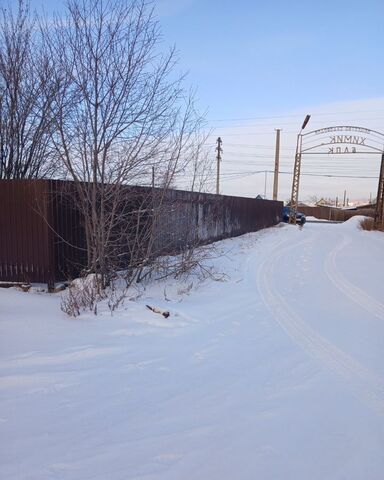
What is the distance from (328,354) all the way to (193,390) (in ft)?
6.02

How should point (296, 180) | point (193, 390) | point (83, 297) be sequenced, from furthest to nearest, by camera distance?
point (296, 180), point (83, 297), point (193, 390)

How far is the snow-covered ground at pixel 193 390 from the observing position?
259 centimetres

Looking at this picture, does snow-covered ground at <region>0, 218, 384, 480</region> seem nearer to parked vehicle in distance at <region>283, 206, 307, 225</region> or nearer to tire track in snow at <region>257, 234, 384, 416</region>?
tire track in snow at <region>257, 234, 384, 416</region>

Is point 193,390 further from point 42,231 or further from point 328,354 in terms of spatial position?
point 42,231

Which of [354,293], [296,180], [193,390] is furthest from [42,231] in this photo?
[296,180]

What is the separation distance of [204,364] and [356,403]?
154 cm

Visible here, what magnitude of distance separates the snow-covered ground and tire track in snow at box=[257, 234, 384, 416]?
0.8 inches

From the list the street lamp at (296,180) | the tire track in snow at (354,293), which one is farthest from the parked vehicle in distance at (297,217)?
the tire track in snow at (354,293)

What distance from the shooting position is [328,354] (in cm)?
455

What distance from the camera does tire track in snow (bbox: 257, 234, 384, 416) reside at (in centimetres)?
362

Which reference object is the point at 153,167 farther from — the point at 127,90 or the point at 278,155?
the point at 278,155

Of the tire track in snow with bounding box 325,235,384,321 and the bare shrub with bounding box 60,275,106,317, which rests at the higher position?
the bare shrub with bounding box 60,275,106,317

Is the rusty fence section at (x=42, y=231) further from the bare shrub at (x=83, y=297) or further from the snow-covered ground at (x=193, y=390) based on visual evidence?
the bare shrub at (x=83, y=297)

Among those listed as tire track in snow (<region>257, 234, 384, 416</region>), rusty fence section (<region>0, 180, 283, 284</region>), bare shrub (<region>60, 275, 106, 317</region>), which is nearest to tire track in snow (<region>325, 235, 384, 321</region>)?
tire track in snow (<region>257, 234, 384, 416</region>)
